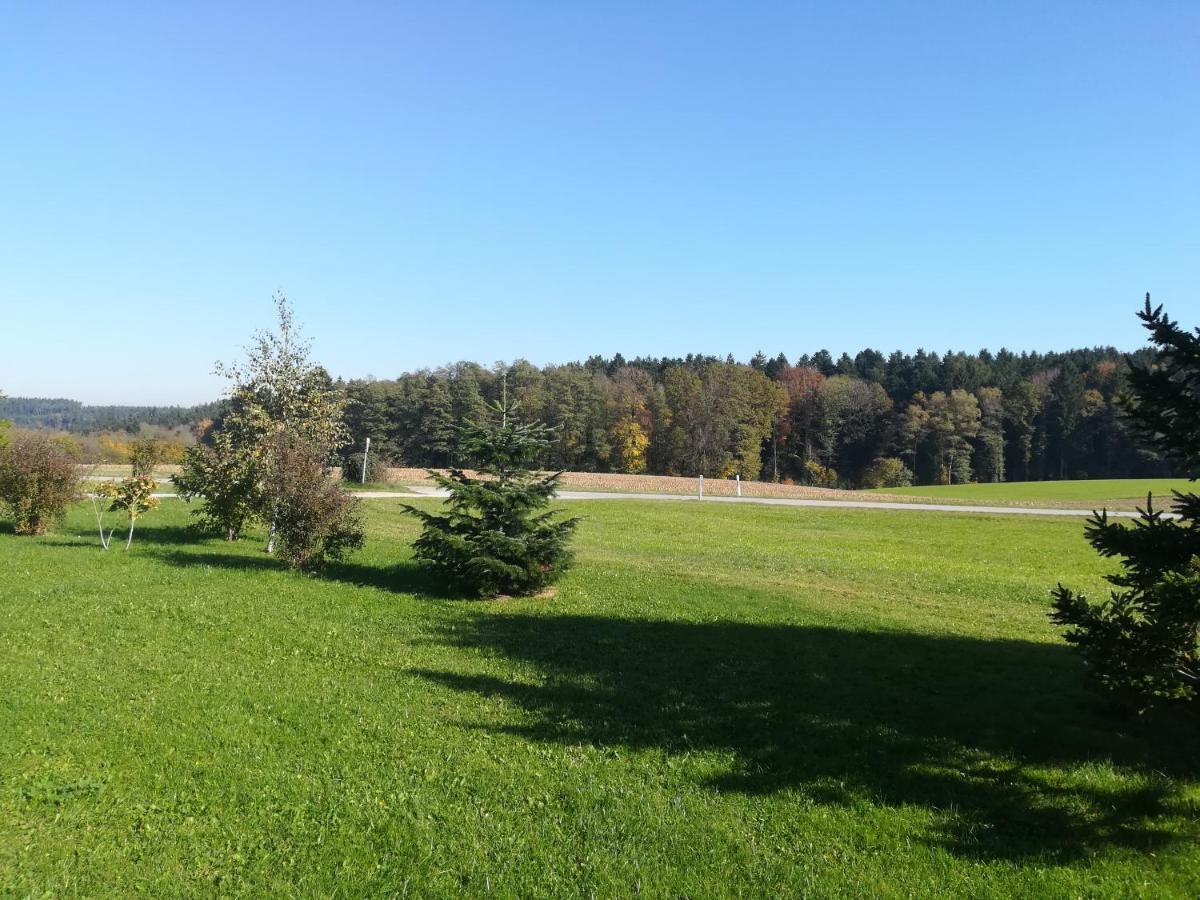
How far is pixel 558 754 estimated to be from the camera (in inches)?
244

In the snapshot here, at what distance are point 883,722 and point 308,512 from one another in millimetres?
10793

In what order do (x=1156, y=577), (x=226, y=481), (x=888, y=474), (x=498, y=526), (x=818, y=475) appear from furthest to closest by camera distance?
(x=818, y=475) → (x=888, y=474) → (x=226, y=481) → (x=498, y=526) → (x=1156, y=577)

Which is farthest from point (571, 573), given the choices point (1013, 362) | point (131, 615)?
point (1013, 362)

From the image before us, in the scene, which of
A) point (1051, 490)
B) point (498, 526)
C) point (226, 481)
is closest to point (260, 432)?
point (226, 481)

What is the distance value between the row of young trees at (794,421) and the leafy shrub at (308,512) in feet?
184

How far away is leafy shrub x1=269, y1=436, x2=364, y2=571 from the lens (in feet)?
46.7

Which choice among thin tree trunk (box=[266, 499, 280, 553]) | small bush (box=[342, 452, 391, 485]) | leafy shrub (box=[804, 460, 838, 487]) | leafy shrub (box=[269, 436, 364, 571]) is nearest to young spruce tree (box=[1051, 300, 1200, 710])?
leafy shrub (box=[269, 436, 364, 571])

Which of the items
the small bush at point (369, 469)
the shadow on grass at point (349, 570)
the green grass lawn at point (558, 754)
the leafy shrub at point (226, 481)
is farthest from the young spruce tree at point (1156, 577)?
the small bush at point (369, 469)

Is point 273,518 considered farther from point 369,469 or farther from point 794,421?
point 794,421

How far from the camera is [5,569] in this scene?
1352 cm

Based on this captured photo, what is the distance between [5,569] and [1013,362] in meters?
101

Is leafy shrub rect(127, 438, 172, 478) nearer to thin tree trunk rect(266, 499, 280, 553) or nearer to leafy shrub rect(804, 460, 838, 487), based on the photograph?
thin tree trunk rect(266, 499, 280, 553)

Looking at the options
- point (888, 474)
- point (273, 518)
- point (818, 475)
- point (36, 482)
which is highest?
point (888, 474)

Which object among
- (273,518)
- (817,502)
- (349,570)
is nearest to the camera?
(349,570)
